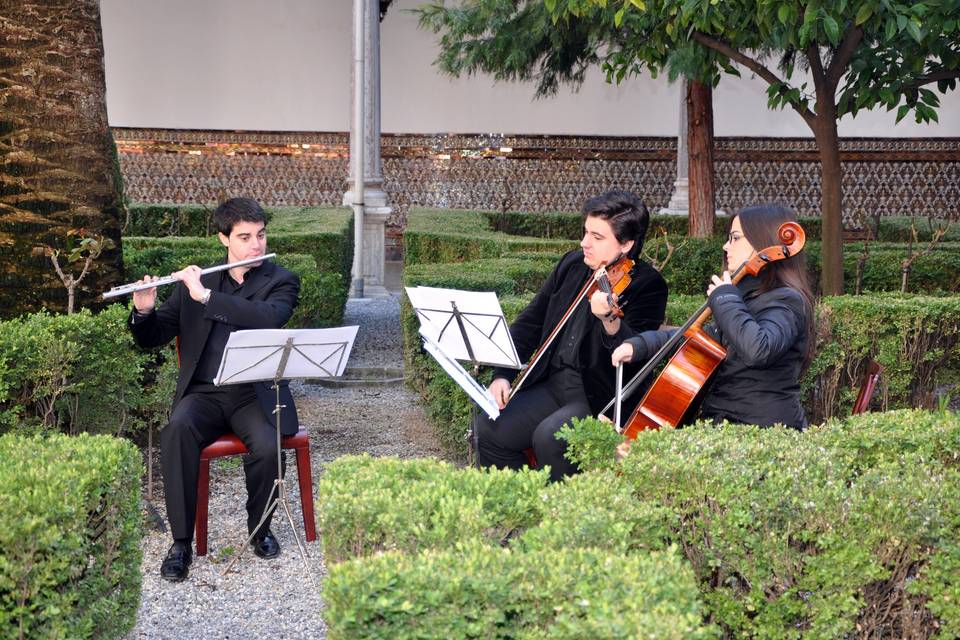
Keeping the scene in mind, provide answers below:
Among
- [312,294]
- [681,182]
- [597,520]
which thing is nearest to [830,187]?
[312,294]

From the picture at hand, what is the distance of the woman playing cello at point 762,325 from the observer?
3998mm

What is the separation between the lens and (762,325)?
13.1 feet

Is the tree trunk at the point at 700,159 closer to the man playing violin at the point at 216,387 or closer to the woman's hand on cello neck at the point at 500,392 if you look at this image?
the woman's hand on cello neck at the point at 500,392

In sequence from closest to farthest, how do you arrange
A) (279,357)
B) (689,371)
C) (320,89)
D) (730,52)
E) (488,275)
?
1. (689,371)
2. (279,357)
3. (488,275)
4. (730,52)
5. (320,89)

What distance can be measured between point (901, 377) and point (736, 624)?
358 centimetres

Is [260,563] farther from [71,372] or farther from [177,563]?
[71,372]

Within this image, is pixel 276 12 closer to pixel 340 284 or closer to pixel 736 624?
pixel 340 284

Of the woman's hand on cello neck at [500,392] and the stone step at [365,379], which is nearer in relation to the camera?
the woman's hand on cello neck at [500,392]

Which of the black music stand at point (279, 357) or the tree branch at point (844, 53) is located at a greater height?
→ the tree branch at point (844, 53)

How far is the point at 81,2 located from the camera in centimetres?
555

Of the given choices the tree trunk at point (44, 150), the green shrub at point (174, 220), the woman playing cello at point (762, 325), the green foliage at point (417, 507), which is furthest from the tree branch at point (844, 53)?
the green shrub at point (174, 220)

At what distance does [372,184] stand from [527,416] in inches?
368

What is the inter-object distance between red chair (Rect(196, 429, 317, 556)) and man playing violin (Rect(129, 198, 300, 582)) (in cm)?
4

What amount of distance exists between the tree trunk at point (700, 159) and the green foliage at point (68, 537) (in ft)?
29.1
